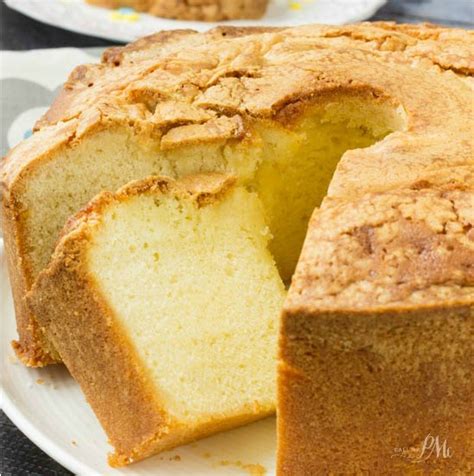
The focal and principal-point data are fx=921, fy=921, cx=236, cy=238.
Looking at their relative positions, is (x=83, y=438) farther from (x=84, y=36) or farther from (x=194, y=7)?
(x=84, y=36)

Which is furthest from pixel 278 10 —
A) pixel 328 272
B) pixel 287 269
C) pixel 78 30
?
pixel 328 272

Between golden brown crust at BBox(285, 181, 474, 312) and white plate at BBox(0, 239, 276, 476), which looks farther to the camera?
white plate at BBox(0, 239, 276, 476)

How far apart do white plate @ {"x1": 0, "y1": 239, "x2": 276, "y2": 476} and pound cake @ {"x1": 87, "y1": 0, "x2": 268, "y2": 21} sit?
2924mm

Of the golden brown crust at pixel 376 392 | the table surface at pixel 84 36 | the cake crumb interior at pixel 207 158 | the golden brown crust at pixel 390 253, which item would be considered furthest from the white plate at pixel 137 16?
the golden brown crust at pixel 376 392

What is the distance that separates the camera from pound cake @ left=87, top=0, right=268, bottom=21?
519 cm

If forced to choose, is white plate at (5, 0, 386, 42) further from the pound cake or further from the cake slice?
the cake slice

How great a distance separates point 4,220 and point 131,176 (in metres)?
0.41

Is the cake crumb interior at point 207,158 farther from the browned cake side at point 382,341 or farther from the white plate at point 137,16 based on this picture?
the white plate at point 137,16

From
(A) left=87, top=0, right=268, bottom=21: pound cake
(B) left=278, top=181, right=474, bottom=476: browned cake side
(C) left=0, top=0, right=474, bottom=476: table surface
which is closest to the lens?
(B) left=278, top=181, right=474, bottom=476: browned cake side

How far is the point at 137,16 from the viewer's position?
5.18 metres

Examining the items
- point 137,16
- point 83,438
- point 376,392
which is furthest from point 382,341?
point 137,16

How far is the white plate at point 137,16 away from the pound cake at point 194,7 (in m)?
0.04

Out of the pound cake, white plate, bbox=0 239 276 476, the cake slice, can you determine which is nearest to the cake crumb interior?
the cake slice

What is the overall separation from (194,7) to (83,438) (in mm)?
3265
